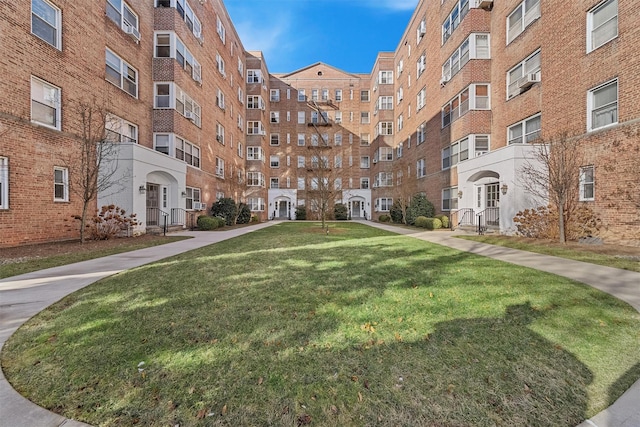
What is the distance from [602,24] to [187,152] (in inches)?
832

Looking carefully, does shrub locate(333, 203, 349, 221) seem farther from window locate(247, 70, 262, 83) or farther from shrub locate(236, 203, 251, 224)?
window locate(247, 70, 262, 83)

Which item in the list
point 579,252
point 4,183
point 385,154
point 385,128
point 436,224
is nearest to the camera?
point 579,252

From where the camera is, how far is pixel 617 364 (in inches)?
98.5

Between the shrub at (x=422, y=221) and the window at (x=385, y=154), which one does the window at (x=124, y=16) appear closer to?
the shrub at (x=422, y=221)

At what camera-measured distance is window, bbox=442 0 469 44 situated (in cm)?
1717

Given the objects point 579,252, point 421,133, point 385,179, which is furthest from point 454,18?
point 579,252

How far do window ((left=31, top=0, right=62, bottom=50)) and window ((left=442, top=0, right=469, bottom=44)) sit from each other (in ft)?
67.9

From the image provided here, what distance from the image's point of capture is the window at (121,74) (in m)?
13.2

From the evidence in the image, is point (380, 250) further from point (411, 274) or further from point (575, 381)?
point (575, 381)

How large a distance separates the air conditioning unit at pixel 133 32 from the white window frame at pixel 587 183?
21.8 m

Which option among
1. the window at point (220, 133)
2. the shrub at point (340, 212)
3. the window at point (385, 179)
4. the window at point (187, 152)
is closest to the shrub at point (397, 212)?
the window at point (385, 179)

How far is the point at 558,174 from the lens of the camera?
10164mm

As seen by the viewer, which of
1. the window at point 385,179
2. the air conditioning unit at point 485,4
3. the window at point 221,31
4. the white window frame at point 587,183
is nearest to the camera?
the white window frame at point 587,183

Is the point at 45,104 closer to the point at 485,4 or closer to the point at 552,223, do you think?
the point at 552,223
